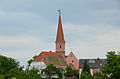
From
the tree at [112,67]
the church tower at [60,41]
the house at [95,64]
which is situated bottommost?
the tree at [112,67]

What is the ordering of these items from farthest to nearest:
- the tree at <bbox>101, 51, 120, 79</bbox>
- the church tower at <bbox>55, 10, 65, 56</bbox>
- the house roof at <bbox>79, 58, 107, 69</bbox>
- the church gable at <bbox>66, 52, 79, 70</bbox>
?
the church tower at <bbox>55, 10, 65, 56</bbox> → the church gable at <bbox>66, 52, 79, 70</bbox> → the house roof at <bbox>79, 58, 107, 69</bbox> → the tree at <bbox>101, 51, 120, 79</bbox>

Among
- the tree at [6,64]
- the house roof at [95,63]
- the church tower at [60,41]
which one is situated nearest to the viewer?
the tree at [6,64]

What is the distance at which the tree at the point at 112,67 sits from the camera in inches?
1543

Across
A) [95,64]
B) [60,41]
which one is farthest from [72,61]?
[95,64]

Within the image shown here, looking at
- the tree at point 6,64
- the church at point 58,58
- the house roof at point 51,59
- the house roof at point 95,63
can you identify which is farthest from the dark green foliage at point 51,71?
the house roof at point 95,63

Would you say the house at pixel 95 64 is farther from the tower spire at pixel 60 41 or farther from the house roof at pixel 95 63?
the tower spire at pixel 60 41

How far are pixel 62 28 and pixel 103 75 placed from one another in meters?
70.2

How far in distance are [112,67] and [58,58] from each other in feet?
192

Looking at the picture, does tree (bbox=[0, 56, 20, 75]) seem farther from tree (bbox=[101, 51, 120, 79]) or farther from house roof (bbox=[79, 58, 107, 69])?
tree (bbox=[101, 51, 120, 79])

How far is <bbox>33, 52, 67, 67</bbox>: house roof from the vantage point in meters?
90.4

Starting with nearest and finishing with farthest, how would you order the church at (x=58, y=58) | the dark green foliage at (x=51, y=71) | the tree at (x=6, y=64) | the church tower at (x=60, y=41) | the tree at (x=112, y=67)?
the tree at (x=112, y=67) < the tree at (x=6, y=64) < the dark green foliage at (x=51, y=71) < the church at (x=58, y=58) < the church tower at (x=60, y=41)

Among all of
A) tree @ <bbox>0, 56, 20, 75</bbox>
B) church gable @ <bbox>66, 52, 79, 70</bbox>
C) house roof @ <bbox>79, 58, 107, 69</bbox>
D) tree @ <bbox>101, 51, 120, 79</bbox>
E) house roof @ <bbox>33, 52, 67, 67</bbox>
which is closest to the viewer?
tree @ <bbox>101, 51, 120, 79</bbox>

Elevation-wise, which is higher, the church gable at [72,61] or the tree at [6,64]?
the church gable at [72,61]

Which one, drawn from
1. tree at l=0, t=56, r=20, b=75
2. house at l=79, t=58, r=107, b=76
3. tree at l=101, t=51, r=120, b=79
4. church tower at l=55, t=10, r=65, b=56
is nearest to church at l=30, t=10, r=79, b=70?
church tower at l=55, t=10, r=65, b=56
